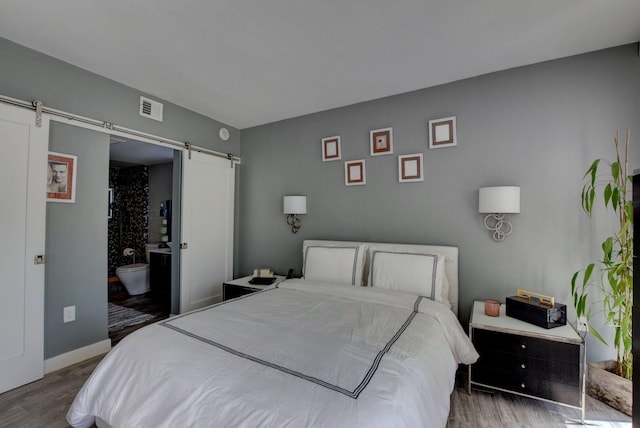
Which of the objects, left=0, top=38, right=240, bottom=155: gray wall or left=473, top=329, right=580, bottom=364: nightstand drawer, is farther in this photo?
left=0, top=38, right=240, bottom=155: gray wall

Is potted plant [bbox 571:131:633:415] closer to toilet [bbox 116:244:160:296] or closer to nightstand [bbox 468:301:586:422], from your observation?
nightstand [bbox 468:301:586:422]

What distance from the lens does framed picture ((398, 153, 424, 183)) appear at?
9.06ft

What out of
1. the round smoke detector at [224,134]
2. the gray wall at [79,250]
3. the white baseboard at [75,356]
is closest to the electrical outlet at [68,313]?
the gray wall at [79,250]

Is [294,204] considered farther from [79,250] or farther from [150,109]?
[79,250]

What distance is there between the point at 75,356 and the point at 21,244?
1.09 metres

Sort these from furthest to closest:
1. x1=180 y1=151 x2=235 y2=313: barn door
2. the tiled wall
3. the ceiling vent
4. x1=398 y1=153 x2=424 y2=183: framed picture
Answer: the tiled wall < x1=180 y1=151 x2=235 y2=313: barn door < the ceiling vent < x1=398 y1=153 x2=424 y2=183: framed picture

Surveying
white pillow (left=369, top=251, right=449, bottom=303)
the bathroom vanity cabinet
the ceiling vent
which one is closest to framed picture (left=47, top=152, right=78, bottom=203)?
the ceiling vent

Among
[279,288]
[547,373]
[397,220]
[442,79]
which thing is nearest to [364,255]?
[397,220]

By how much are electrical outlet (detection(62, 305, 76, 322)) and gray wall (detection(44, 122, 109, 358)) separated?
23mm

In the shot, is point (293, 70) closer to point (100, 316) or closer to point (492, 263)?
point (492, 263)

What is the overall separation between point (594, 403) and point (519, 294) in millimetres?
807

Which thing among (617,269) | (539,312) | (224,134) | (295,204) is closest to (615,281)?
(617,269)

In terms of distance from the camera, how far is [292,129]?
11.8 ft

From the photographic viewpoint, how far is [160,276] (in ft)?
14.8
